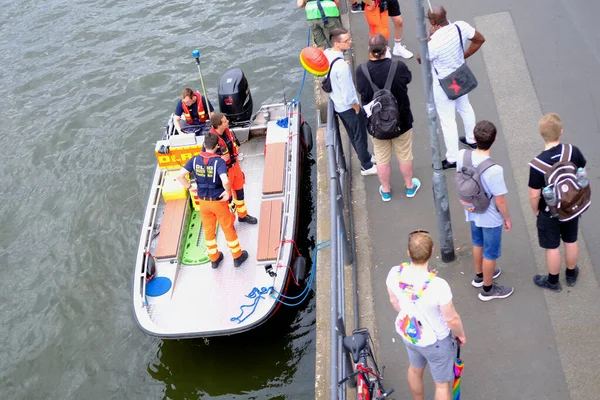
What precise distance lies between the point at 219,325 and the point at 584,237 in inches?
167

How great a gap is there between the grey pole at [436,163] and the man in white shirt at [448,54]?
0.94 m

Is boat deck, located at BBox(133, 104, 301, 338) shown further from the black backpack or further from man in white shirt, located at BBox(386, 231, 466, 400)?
man in white shirt, located at BBox(386, 231, 466, 400)

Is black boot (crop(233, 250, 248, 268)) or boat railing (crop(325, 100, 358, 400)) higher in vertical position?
boat railing (crop(325, 100, 358, 400))

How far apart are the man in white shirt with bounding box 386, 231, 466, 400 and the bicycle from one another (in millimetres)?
329

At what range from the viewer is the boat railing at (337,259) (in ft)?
15.7

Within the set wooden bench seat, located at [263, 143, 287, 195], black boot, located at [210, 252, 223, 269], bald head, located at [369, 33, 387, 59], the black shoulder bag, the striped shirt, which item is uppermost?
bald head, located at [369, 33, 387, 59]

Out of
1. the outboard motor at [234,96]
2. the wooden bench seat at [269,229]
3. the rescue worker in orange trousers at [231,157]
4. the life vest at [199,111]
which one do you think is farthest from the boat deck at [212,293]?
the outboard motor at [234,96]

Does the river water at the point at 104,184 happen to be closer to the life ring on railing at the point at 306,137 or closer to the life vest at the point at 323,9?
the life ring on railing at the point at 306,137

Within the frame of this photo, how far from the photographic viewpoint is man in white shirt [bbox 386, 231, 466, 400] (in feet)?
15.3

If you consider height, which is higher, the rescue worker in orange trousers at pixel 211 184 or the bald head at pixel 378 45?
the bald head at pixel 378 45

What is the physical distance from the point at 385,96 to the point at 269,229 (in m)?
3.07

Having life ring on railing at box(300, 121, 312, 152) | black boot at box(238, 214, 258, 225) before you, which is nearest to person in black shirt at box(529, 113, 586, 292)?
black boot at box(238, 214, 258, 225)

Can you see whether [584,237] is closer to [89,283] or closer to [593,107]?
[593,107]

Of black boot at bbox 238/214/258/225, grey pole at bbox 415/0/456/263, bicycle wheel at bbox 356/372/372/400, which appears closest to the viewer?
bicycle wheel at bbox 356/372/372/400
